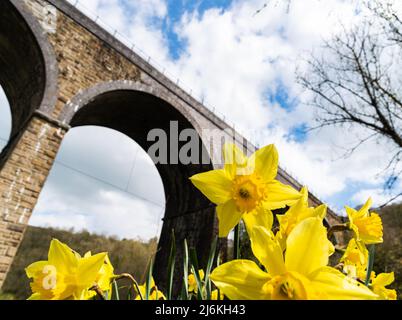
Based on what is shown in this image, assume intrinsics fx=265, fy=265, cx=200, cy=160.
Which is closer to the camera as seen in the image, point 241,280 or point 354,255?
point 241,280

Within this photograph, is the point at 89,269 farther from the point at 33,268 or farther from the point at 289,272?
the point at 289,272

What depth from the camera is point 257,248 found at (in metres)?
0.39

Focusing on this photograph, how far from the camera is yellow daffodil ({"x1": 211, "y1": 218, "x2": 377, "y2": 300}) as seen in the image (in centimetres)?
35

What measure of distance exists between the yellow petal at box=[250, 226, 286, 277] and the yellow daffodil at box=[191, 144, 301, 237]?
108 millimetres

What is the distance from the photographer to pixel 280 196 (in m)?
0.54

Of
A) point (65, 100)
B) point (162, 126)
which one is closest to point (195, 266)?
point (65, 100)

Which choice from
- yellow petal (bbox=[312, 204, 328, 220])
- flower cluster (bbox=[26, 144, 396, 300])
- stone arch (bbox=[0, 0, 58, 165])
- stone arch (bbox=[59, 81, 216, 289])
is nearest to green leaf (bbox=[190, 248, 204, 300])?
flower cluster (bbox=[26, 144, 396, 300])

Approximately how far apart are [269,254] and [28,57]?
21.4ft

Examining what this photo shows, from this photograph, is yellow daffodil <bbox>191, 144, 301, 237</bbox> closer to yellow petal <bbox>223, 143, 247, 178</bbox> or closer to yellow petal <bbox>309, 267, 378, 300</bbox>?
yellow petal <bbox>223, 143, 247, 178</bbox>

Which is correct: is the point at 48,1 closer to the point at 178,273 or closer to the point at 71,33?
the point at 71,33

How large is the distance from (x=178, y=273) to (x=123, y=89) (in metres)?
5.10

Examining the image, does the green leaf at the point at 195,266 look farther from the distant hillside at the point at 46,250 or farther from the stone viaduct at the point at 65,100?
the distant hillside at the point at 46,250

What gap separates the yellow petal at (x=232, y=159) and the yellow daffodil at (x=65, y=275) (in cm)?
30

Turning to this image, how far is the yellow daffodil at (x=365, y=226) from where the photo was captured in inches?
23.5
